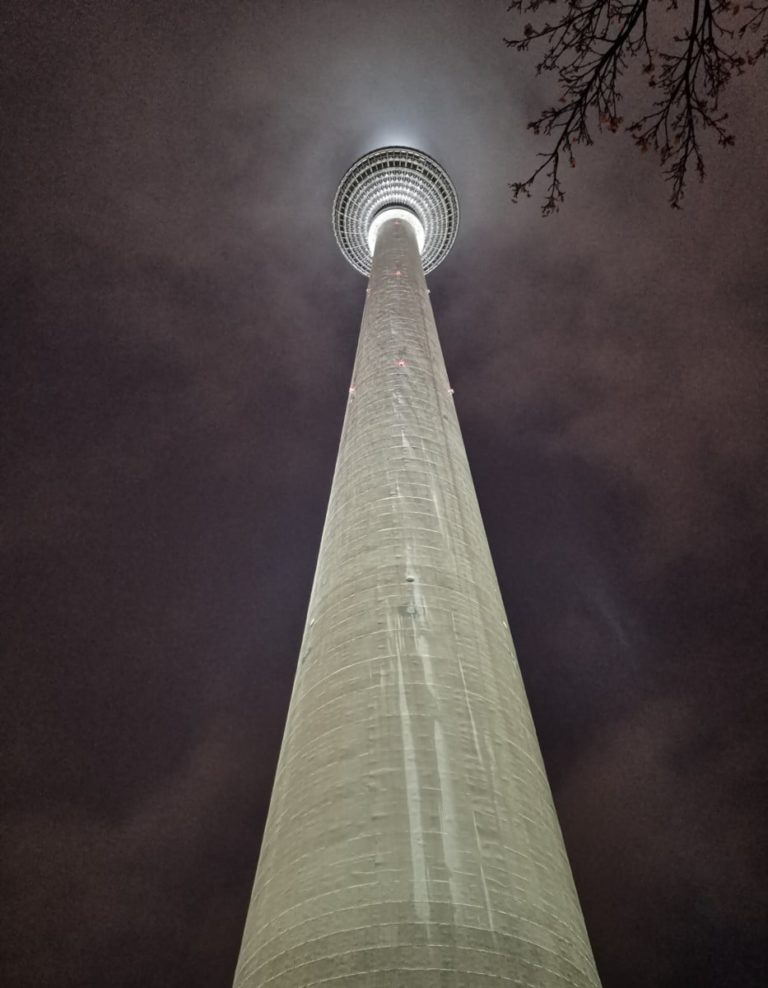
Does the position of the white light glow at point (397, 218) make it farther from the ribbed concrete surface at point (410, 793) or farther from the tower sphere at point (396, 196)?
the ribbed concrete surface at point (410, 793)

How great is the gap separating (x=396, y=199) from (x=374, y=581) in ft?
73.7

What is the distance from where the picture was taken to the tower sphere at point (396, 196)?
24.5 m

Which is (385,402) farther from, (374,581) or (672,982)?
(672,982)

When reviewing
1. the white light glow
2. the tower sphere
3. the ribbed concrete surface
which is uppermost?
the tower sphere

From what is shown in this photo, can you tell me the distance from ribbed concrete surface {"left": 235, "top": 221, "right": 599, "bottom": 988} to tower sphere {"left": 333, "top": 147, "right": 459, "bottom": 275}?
828 inches

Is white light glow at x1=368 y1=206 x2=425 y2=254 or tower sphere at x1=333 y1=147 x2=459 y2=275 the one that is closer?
white light glow at x1=368 y1=206 x2=425 y2=254

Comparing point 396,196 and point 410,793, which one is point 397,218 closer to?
point 396,196

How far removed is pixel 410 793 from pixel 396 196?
24531 millimetres

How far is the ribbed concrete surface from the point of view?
311 centimetres

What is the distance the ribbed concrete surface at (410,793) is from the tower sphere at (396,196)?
2102 cm

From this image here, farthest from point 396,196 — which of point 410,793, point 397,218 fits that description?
point 410,793

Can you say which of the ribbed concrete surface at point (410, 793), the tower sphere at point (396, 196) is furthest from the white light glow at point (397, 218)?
the ribbed concrete surface at point (410, 793)

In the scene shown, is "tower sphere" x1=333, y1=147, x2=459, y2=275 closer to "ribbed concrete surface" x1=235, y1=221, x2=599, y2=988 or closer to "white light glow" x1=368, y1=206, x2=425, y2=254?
"white light glow" x1=368, y1=206, x2=425, y2=254

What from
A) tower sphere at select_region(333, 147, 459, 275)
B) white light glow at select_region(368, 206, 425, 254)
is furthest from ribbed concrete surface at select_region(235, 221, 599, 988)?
tower sphere at select_region(333, 147, 459, 275)
